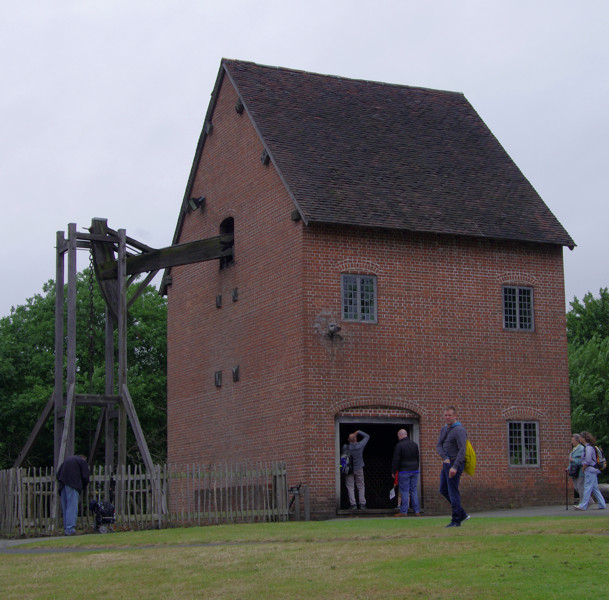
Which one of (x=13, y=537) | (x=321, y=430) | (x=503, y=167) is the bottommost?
(x=13, y=537)

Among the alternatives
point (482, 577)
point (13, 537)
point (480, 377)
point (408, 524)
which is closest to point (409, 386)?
point (480, 377)

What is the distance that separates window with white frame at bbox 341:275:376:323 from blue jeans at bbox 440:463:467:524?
916 cm

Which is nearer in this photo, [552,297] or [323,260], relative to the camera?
[323,260]

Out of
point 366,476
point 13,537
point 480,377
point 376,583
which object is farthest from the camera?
point 366,476

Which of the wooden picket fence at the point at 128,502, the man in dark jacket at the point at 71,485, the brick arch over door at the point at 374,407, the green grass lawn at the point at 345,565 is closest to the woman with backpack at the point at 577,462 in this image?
the green grass lawn at the point at 345,565

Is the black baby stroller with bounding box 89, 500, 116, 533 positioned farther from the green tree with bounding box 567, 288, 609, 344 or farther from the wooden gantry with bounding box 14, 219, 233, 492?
the green tree with bounding box 567, 288, 609, 344

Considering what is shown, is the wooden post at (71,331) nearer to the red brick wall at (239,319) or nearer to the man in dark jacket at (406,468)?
the red brick wall at (239,319)

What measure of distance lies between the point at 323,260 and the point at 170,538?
30.2 ft

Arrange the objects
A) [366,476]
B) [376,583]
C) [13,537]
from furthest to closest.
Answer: [366,476] < [13,537] < [376,583]

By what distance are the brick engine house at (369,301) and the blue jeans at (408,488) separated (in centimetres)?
165

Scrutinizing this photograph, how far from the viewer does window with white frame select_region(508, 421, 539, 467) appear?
27922mm

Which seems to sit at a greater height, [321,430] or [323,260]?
[323,260]

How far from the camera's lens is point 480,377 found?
2777cm

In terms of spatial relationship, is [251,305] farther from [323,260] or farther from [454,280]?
[454,280]
